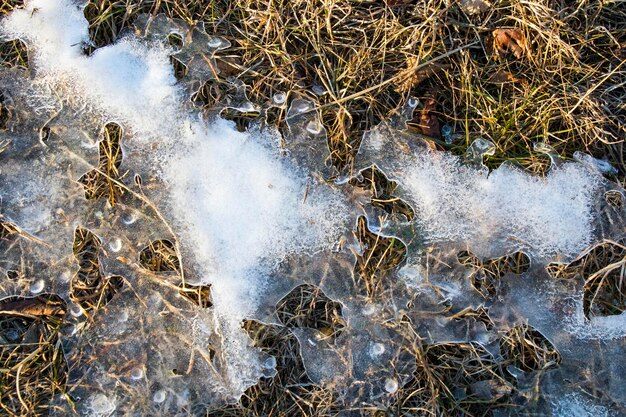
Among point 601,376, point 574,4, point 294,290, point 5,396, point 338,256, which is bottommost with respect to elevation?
point 5,396

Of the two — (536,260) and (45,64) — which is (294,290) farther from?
(45,64)

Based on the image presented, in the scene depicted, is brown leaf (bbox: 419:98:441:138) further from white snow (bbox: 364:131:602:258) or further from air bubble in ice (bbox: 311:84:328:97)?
air bubble in ice (bbox: 311:84:328:97)

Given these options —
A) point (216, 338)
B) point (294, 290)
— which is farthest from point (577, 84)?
point (216, 338)

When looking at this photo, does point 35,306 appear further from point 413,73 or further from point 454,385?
point 413,73

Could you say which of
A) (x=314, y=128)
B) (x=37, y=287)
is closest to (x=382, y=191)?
(x=314, y=128)

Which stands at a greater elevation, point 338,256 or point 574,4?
point 574,4
